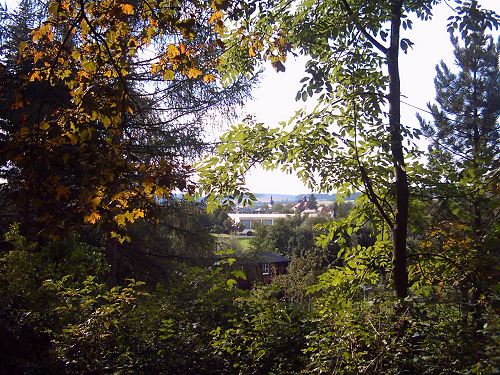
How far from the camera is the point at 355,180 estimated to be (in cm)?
362

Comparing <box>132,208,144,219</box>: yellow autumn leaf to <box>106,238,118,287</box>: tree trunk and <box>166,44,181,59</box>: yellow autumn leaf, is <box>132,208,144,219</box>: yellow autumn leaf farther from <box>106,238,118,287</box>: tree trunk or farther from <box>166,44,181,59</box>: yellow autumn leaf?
<box>106,238,118,287</box>: tree trunk

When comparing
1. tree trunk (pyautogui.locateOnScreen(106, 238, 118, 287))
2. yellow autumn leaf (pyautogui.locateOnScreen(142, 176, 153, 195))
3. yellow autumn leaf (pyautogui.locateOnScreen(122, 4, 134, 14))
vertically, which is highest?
yellow autumn leaf (pyautogui.locateOnScreen(122, 4, 134, 14))

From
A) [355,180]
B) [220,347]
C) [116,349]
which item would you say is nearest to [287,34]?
[355,180]

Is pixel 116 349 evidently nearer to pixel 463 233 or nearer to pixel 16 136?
pixel 16 136

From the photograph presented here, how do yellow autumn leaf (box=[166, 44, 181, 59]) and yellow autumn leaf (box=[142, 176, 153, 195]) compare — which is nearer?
yellow autumn leaf (box=[142, 176, 153, 195])

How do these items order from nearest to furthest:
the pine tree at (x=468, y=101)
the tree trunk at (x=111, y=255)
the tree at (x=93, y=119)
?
the tree at (x=93, y=119), the pine tree at (x=468, y=101), the tree trunk at (x=111, y=255)

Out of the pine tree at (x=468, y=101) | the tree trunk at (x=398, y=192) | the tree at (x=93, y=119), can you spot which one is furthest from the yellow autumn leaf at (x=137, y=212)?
the pine tree at (x=468, y=101)

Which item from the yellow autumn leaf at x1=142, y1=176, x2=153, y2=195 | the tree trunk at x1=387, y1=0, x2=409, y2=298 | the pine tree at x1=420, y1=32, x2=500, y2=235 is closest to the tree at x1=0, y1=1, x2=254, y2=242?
the yellow autumn leaf at x1=142, y1=176, x2=153, y2=195

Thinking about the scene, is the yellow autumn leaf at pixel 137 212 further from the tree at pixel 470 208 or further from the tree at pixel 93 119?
the tree at pixel 470 208

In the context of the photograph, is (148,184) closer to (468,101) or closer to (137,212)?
(137,212)

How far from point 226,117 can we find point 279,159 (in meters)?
8.98

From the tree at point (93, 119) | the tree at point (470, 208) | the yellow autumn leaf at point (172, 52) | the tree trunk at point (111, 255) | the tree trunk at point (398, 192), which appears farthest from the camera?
the tree trunk at point (111, 255)

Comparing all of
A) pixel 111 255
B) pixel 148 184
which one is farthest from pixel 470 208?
pixel 111 255

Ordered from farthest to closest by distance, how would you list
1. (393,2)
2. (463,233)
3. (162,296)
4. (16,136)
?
(162,296) < (463,233) < (393,2) < (16,136)
